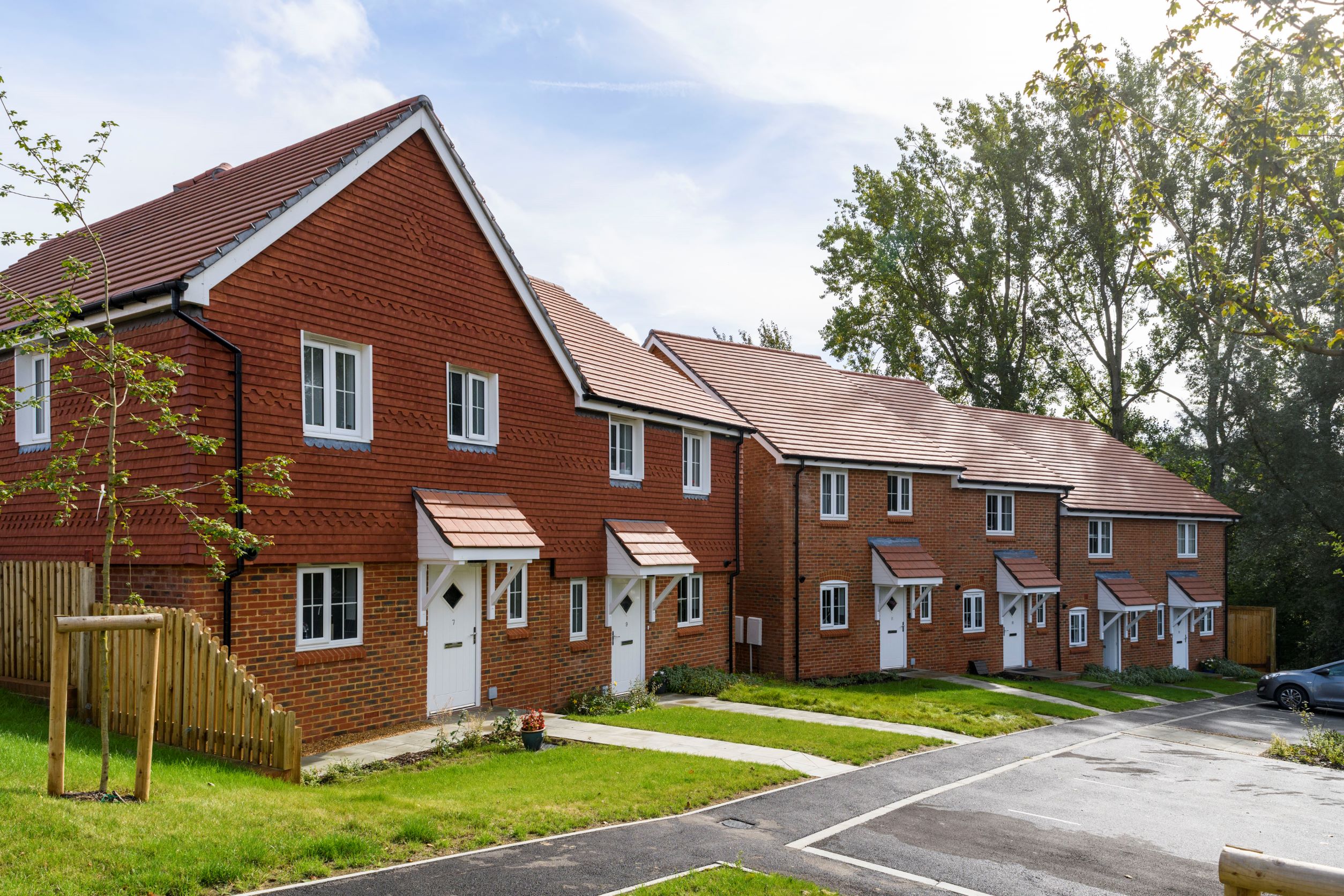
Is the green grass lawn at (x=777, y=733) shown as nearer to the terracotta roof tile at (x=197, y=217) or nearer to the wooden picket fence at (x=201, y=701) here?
the wooden picket fence at (x=201, y=701)

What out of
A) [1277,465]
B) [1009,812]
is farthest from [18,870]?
[1277,465]

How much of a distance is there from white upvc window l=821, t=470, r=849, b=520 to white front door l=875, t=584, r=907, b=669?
236 centimetres

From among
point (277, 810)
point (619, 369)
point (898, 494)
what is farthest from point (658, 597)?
point (277, 810)

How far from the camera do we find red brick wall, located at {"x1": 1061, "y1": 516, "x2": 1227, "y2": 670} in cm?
3250

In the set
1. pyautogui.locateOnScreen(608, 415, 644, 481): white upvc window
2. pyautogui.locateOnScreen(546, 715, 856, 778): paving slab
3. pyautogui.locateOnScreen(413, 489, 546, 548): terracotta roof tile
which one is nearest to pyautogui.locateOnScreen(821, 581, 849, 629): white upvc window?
pyautogui.locateOnScreen(608, 415, 644, 481): white upvc window

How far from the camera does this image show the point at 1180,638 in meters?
35.9

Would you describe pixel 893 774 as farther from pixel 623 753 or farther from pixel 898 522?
pixel 898 522

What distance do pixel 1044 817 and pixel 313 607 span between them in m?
9.51

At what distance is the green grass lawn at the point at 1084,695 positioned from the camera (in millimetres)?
23594

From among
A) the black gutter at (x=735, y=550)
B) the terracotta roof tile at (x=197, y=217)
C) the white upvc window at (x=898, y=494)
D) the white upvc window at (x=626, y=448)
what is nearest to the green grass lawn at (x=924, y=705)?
the black gutter at (x=735, y=550)

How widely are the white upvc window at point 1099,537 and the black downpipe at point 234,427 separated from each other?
29.1m

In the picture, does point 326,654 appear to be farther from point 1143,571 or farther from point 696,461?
point 1143,571

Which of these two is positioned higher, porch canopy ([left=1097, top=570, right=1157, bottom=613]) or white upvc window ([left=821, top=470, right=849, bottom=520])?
white upvc window ([left=821, top=470, right=849, bottom=520])

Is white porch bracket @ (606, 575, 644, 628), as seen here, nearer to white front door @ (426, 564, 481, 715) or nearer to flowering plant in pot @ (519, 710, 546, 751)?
white front door @ (426, 564, 481, 715)
